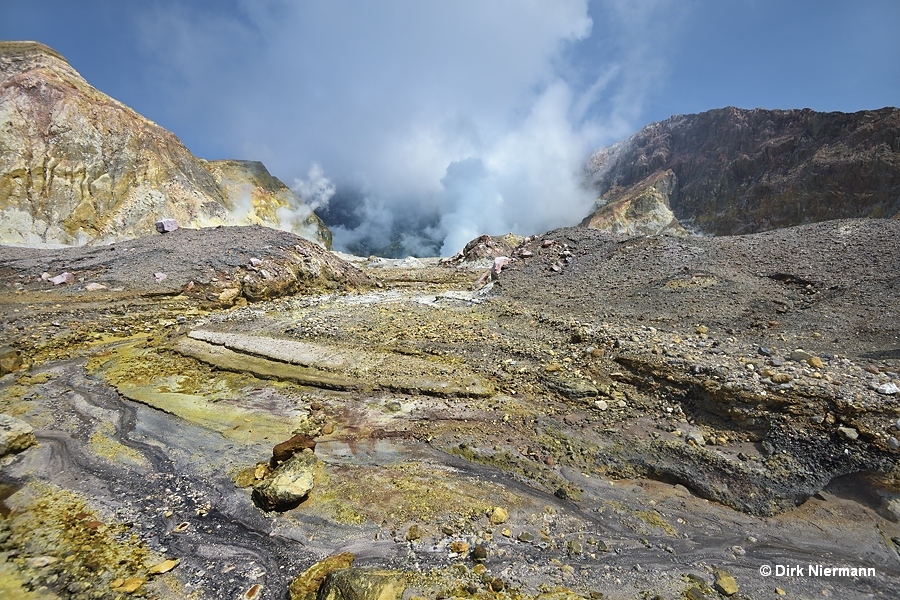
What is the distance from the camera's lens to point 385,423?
4.94 m

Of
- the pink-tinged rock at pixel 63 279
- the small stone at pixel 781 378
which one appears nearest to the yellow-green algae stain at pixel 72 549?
the small stone at pixel 781 378

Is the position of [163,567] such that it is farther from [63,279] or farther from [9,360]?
[63,279]

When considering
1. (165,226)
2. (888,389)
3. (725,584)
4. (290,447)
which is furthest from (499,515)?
(165,226)

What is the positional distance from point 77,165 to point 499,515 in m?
39.2

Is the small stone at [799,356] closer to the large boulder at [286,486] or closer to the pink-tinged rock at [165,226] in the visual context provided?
the large boulder at [286,486]

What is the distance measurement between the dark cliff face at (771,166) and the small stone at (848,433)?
4893 cm

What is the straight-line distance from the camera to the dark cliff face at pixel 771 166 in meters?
38.2

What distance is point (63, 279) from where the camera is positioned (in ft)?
36.4

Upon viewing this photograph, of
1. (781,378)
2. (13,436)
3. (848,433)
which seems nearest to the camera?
(848,433)

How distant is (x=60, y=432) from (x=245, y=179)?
47.0 metres

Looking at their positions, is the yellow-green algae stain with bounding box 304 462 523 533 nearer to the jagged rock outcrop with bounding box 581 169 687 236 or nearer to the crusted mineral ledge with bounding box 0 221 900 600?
the crusted mineral ledge with bounding box 0 221 900 600

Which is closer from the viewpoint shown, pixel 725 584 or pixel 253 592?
pixel 253 592

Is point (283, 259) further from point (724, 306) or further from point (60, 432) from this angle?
point (724, 306)

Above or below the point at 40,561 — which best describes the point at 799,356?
above
